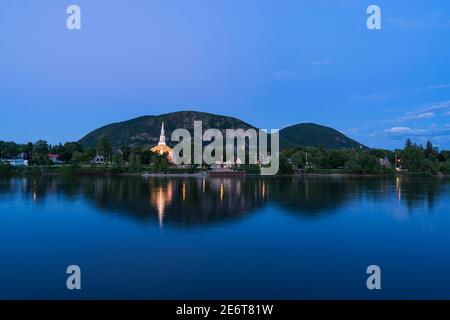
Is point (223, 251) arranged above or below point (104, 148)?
below

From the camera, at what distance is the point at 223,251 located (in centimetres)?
1439

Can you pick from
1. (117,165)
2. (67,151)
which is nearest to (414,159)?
(117,165)

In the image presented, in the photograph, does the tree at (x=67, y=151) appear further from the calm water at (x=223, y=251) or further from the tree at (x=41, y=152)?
the calm water at (x=223, y=251)

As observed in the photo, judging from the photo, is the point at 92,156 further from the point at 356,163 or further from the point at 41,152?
the point at 356,163

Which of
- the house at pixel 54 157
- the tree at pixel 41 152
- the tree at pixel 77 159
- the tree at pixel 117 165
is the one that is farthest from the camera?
the house at pixel 54 157

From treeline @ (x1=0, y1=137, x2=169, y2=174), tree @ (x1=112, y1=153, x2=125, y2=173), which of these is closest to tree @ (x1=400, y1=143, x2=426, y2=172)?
treeline @ (x1=0, y1=137, x2=169, y2=174)

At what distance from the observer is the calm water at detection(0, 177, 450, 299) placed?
1062cm

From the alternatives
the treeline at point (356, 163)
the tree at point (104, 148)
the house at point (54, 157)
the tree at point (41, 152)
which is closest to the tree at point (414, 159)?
the treeline at point (356, 163)

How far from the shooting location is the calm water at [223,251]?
10.6 m

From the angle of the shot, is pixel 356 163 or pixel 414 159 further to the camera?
pixel 414 159
